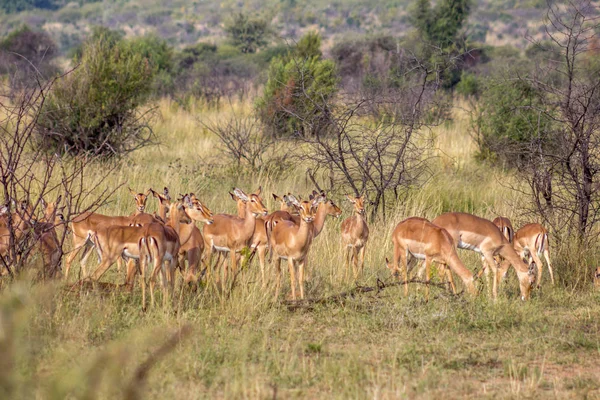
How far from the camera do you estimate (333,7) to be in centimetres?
6588

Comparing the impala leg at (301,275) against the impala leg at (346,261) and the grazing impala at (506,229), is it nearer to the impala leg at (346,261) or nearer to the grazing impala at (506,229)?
the impala leg at (346,261)

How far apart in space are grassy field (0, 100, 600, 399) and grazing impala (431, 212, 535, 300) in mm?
226

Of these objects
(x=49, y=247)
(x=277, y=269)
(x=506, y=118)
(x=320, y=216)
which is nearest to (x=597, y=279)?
(x=320, y=216)

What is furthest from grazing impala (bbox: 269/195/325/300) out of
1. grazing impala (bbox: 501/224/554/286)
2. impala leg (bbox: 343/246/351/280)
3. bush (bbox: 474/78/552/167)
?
bush (bbox: 474/78/552/167)

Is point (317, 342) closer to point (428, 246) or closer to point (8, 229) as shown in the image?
point (428, 246)

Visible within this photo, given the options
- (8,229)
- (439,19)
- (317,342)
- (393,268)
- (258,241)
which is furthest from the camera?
(439,19)

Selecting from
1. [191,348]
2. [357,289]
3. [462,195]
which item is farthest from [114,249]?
[462,195]

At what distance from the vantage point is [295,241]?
6828 millimetres

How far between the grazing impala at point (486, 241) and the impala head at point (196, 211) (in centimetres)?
201

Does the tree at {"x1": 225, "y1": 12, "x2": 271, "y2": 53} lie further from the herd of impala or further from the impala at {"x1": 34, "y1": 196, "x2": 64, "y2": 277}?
the impala at {"x1": 34, "y1": 196, "x2": 64, "y2": 277}

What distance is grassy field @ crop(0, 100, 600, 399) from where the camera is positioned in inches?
184

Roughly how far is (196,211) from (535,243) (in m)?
3.00

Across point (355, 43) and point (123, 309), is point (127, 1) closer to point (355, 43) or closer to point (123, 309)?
point (355, 43)

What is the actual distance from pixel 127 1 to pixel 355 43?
4307 cm
